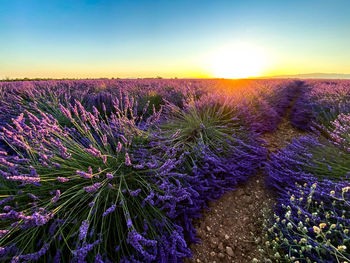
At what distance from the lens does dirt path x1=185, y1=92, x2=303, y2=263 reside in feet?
4.55

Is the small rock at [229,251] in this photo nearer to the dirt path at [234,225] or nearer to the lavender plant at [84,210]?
the dirt path at [234,225]

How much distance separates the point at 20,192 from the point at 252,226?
1822 mm

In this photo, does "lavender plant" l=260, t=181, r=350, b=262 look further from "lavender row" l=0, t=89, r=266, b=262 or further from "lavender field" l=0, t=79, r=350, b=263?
"lavender row" l=0, t=89, r=266, b=262

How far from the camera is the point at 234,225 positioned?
1621 mm

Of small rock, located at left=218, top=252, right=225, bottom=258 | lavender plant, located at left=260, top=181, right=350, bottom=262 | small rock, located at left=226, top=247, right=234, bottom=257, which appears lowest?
small rock, located at left=218, top=252, right=225, bottom=258

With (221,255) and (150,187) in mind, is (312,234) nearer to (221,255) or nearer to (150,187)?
(221,255)

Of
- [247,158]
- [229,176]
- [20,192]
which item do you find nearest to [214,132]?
[247,158]

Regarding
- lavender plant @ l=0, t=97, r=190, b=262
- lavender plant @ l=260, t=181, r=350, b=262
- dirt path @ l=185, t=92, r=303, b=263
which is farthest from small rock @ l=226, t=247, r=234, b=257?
lavender plant @ l=0, t=97, r=190, b=262

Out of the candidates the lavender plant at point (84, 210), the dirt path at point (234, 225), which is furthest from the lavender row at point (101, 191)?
the dirt path at point (234, 225)

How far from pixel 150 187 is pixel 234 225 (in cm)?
86

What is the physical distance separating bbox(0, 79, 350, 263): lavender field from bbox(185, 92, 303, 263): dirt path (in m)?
0.06

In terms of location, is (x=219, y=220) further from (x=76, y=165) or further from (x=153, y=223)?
(x=76, y=165)

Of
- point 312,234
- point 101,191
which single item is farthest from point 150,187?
point 312,234

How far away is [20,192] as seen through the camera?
4.28ft
